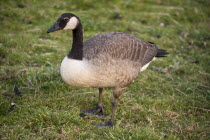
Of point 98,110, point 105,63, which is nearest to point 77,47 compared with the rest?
point 105,63

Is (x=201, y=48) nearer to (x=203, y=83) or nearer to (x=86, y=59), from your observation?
(x=203, y=83)

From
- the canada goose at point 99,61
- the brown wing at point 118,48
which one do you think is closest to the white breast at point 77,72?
the canada goose at point 99,61

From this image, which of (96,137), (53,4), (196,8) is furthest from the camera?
(196,8)

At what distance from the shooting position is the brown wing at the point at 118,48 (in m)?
4.29

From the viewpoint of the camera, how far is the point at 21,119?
4.01m

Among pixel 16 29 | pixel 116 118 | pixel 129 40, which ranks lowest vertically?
pixel 116 118

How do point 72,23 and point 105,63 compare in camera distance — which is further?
point 72,23

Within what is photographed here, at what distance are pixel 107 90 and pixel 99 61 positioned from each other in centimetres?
143

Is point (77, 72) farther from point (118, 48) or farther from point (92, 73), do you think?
point (118, 48)

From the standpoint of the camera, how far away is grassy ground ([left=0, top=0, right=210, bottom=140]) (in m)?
3.97

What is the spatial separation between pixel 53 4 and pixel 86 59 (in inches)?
252

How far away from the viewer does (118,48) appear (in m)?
4.46

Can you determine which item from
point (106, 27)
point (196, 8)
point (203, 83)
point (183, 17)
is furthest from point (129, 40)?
point (196, 8)

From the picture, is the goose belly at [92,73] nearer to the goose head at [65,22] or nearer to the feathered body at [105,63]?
the feathered body at [105,63]
